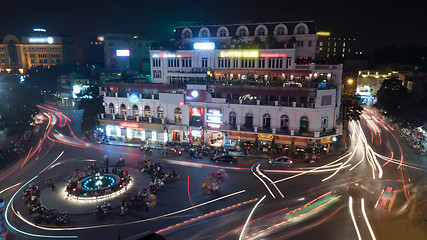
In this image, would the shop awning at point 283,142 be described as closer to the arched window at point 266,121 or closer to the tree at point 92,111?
the arched window at point 266,121

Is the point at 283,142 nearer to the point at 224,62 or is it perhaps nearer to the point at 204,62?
the point at 224,62

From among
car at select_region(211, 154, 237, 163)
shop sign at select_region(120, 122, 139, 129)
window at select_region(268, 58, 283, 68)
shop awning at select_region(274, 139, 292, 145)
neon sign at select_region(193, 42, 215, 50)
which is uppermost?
neon sign at select_region(193, 42, 215, 50)

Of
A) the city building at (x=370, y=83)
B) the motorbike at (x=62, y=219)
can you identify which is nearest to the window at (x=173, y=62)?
the motorbike at (x=62, y=219)

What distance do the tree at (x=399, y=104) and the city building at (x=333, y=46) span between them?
2187 inches

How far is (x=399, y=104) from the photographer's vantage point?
5472 cm

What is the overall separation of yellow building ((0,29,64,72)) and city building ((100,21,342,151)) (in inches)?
3186

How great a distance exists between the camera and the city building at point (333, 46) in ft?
383

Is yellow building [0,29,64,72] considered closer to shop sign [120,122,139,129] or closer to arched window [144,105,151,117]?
shop sign [120,122,139,129]

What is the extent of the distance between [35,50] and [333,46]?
125 metres

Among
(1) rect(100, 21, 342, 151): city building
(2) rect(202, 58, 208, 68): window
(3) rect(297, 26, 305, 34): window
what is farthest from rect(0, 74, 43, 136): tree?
(3) rect(297, 26, 305, 34): window

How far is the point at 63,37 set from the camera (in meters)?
116

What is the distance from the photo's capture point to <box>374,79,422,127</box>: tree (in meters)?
50.0

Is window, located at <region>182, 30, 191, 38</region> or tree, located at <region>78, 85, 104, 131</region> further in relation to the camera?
tree, located at <region>78, 85, 104, 131</region>

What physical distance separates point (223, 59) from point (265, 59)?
7527 mm
